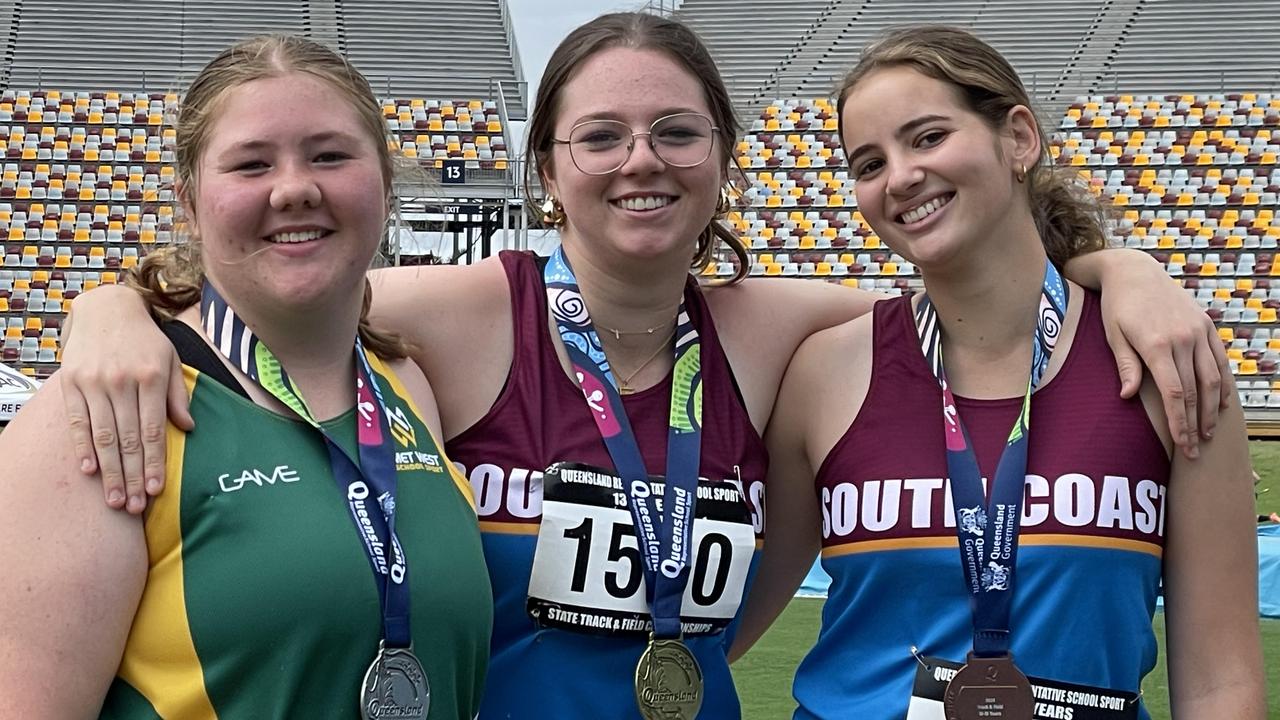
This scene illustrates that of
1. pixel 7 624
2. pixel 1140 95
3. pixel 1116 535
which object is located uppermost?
pixel 1140 95

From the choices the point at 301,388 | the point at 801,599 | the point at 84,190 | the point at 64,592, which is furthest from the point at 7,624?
the point at 84,190

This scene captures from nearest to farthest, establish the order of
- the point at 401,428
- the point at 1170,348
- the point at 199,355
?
the point at 199,355
the point at 401,428
the point at 1170,348

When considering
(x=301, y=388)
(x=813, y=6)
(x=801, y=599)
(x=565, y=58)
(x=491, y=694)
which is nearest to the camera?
(x=301, y=388)

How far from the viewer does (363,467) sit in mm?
1702

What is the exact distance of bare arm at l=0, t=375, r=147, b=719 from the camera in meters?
1.44

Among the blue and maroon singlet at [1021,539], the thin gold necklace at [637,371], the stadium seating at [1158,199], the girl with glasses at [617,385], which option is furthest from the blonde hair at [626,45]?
the stadium seating at [1158,199]

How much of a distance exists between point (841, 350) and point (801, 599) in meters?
5.52

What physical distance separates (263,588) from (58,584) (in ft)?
0.68

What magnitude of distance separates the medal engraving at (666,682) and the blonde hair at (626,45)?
2.15ft

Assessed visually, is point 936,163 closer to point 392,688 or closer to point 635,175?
point 635,175

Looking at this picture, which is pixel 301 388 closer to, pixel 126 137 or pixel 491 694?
pixel 491 694

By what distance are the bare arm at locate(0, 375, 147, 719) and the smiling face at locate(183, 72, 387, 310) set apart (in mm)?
319

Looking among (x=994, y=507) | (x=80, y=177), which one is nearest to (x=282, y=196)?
(x=994, y=507)

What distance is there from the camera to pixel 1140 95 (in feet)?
61.8
